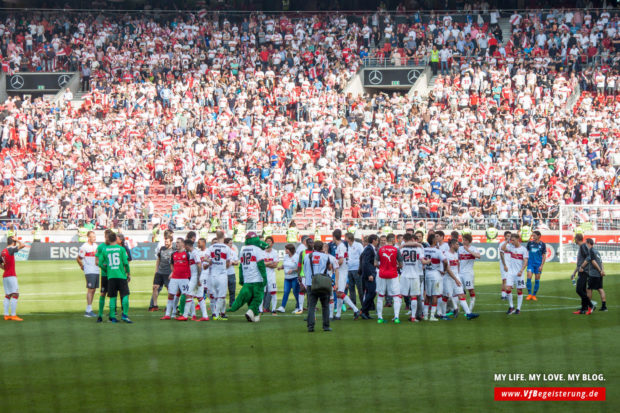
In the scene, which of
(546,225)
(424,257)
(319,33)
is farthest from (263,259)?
(319,33)

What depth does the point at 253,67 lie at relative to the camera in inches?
2112

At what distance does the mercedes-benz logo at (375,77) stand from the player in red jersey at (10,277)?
34387mm

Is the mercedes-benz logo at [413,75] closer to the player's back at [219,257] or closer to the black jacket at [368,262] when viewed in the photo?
the black jacket at [368,262]

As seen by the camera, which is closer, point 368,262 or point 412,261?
point 412,261

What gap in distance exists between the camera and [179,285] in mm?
20031

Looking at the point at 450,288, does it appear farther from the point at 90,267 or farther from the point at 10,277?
the point at 10,277

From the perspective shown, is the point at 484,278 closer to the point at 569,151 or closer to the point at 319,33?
the point at 569,151

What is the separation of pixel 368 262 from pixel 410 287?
1.72 metres

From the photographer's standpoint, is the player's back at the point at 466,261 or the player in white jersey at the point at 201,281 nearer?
the player in white jersey at the point at 201,281

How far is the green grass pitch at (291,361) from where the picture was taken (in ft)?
37.5

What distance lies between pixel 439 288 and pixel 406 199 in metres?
23.3

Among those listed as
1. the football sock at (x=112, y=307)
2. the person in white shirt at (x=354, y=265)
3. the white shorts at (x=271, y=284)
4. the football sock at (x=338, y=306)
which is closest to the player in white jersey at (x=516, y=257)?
the person in white shirt at (x=354, y=265)

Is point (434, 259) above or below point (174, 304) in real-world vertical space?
above

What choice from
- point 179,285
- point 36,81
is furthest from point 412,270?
point 36,81
